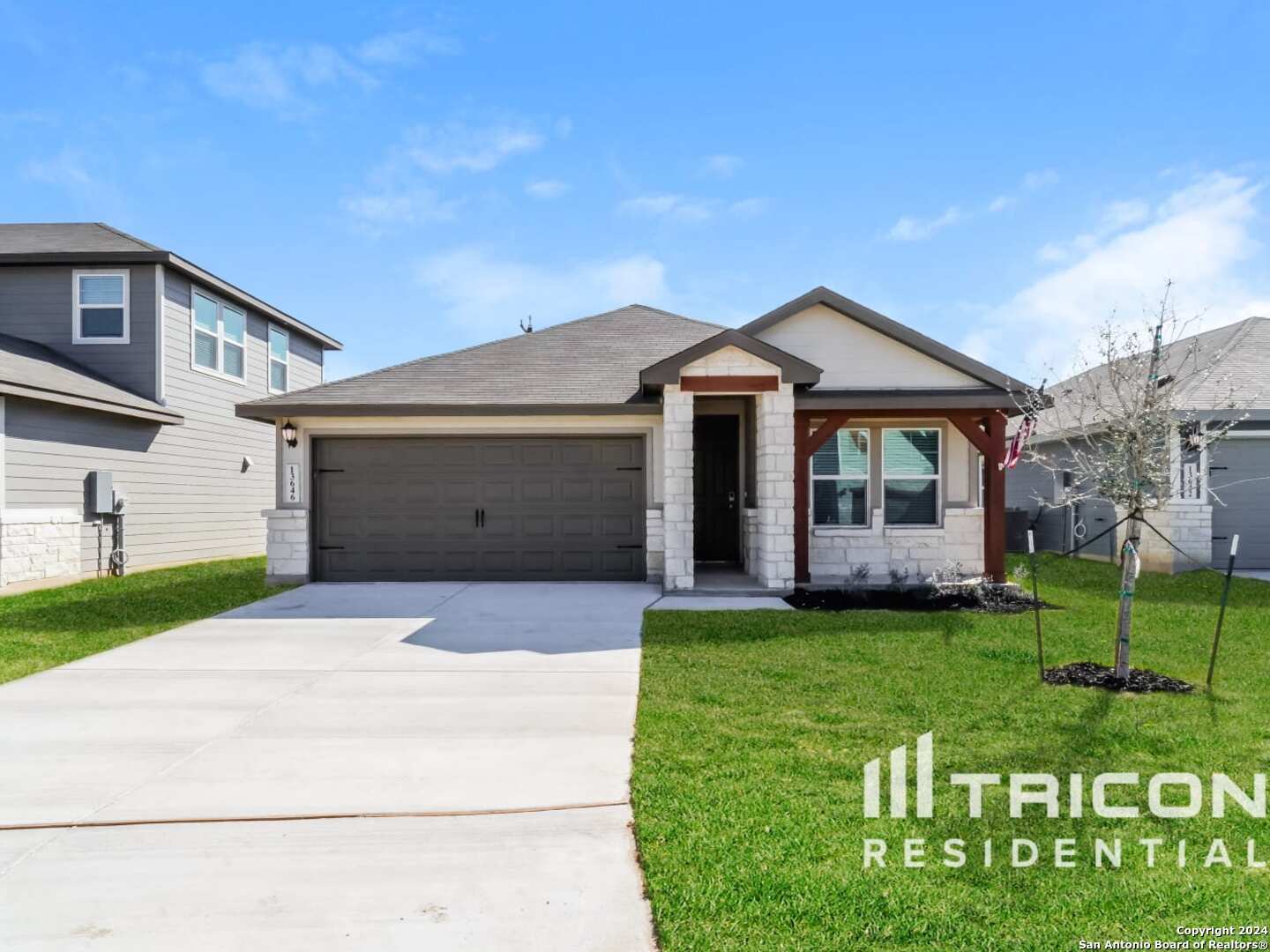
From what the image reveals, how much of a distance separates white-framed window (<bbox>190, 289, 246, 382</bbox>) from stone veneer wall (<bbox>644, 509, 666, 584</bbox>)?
35.5ft

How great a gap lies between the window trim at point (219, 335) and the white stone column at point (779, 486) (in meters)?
12.4

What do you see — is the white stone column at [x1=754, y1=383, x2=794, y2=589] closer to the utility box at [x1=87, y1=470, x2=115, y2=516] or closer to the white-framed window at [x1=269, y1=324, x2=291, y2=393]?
the utility box at [x1=87, y1=470, x2=115, y2=516]

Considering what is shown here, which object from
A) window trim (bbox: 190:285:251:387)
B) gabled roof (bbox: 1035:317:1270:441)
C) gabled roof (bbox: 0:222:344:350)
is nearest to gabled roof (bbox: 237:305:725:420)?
gabled roof (bbox: 0:222:344:350)

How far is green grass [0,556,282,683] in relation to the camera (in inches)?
287

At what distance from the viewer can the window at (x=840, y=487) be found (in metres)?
11.8

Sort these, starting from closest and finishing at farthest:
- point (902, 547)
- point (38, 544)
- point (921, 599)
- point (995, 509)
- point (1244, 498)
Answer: point (921, 599) → point (995, 509) → point (902, 547) → point (38, 544) → point (1244, 498)

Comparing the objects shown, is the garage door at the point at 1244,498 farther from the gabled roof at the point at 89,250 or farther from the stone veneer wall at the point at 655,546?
the gabled roof at the point at 89,250

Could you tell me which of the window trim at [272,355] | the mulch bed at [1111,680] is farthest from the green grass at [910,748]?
the window trim at [272,355]

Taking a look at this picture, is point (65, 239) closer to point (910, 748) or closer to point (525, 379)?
point (525, 379)

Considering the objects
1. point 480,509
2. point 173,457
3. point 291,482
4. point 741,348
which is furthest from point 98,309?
point 741,348

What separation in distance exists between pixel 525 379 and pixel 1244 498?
43.6 feet

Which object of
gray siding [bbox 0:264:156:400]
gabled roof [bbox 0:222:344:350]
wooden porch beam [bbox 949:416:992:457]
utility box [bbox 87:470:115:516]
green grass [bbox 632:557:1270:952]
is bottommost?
green grass [bbox 632:557:1270:952]

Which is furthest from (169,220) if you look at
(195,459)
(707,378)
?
(707,378)

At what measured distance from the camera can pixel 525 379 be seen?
1228 centimetres
